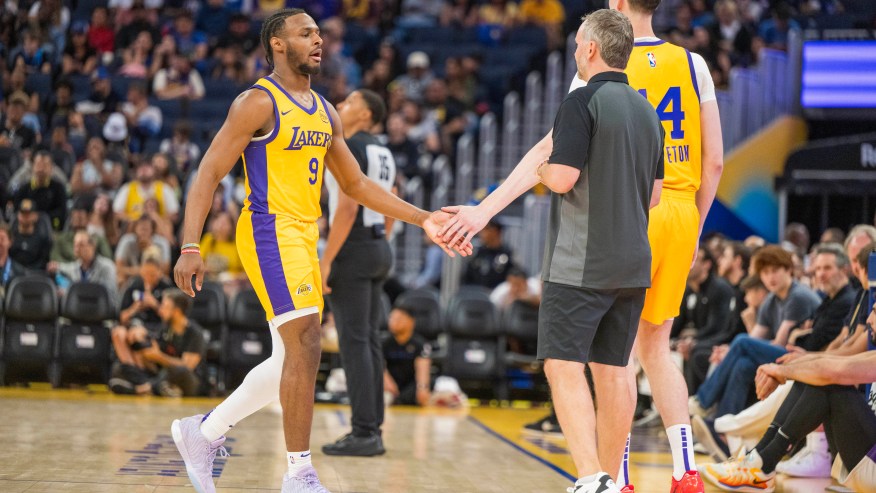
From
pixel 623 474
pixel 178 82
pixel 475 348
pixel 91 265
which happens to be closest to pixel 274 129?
pixel 623 474

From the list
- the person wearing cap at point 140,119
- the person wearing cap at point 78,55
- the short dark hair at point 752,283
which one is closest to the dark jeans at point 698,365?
the short dark hair at point 752,283

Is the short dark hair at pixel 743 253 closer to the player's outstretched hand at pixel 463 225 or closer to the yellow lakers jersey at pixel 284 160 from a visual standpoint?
the player's outstretched hand at pixel 463 225

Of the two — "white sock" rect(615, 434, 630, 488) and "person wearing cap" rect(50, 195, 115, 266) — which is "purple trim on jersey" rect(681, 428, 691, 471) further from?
"person wearing cap" rect(50, 195, 115, 266)

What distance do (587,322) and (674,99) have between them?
3.98 feet

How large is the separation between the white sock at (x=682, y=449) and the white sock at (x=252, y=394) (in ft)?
5.64

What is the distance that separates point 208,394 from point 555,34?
8.51 meters

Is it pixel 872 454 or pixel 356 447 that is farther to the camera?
pixel 356 447

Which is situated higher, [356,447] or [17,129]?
[17,129]

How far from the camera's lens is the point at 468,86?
1658 cm

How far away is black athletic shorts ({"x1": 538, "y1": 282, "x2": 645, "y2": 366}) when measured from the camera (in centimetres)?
464

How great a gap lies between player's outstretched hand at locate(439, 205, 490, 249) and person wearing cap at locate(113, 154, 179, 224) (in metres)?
8.55

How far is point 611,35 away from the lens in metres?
4.71

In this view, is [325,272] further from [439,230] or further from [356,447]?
[439,230]

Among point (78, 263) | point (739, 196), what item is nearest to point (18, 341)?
point (78, 263)
